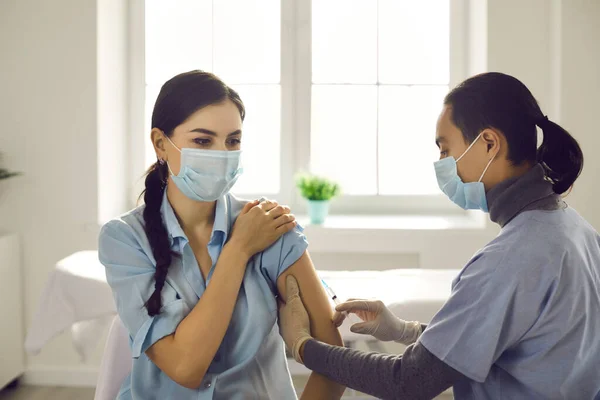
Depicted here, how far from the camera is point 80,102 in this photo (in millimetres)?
3162

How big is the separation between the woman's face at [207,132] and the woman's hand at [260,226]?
→ 164 mm

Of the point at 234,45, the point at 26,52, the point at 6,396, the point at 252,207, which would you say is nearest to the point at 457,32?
the point at 234,45

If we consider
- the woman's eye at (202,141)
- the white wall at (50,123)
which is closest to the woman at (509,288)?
the woman's eye at (202,141)

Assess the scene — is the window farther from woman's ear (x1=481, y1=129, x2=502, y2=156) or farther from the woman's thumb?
woman's ear (x1=481, y1=129, x2=502, y2=156)

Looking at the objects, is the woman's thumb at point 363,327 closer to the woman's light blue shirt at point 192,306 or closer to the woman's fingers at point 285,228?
the woman's light blue shirt at point 192,306

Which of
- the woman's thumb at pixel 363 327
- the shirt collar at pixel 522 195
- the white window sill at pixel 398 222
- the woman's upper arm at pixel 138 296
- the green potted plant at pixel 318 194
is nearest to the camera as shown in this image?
the shirt collar at pixel 522 195

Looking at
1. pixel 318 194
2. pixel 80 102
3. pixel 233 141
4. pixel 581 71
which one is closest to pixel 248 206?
pixel 233 141

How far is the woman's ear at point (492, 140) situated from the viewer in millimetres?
1325

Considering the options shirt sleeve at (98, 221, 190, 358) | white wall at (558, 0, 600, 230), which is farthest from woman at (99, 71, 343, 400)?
white wall at (558, 0, 600, 230)

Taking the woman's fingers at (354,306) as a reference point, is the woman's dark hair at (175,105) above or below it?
above

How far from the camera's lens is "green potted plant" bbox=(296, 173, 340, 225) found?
332 centimetres

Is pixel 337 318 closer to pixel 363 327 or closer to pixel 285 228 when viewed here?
pixel 363 327

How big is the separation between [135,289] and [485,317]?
71 cm

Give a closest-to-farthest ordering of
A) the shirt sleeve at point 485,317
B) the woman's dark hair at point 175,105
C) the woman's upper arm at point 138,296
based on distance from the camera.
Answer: the shirt sleeve at point 485,317
the woman's upper arm at point 138,296
the woman's dark hair at point 175,105
